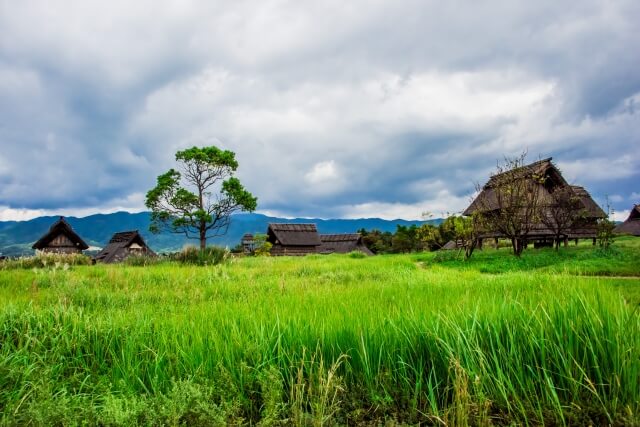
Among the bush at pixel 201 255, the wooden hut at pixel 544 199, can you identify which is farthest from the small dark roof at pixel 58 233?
the wooden hut at pixel 544 199

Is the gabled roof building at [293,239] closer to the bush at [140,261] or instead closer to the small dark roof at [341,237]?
the small dark roof at [341,237]

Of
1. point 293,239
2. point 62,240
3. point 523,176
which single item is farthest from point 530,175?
point 293,239

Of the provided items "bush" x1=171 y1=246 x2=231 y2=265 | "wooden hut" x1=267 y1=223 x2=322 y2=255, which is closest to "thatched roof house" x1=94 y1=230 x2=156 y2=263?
"wooden hut" x1=267 y1=223 x2=322 y2=255

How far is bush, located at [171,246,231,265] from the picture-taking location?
13.3 m

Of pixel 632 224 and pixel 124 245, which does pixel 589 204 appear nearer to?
pixel 632 224

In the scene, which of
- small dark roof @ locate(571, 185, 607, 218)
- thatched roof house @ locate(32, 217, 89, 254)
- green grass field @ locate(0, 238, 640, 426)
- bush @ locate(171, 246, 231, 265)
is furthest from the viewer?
small dark roof @ locate(571, 185, 607, 218)

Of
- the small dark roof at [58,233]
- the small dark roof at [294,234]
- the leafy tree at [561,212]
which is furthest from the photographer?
the small dark roof at [294,234]

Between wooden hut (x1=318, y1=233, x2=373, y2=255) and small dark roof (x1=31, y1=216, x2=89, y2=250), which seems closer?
small dark roof (x1=31, y1=216, x2=89, y2=250)

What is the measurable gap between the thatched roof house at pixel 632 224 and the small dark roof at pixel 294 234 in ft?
116

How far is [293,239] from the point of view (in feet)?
167

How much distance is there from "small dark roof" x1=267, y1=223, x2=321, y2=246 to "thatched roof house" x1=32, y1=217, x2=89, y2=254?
80.4ft

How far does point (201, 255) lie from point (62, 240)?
2180 cm

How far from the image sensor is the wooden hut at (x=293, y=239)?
50062mm

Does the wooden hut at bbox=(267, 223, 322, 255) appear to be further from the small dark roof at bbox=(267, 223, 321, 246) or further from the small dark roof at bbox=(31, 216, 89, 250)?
the small dark roof at bbox=(31, 216, 89, 250)
